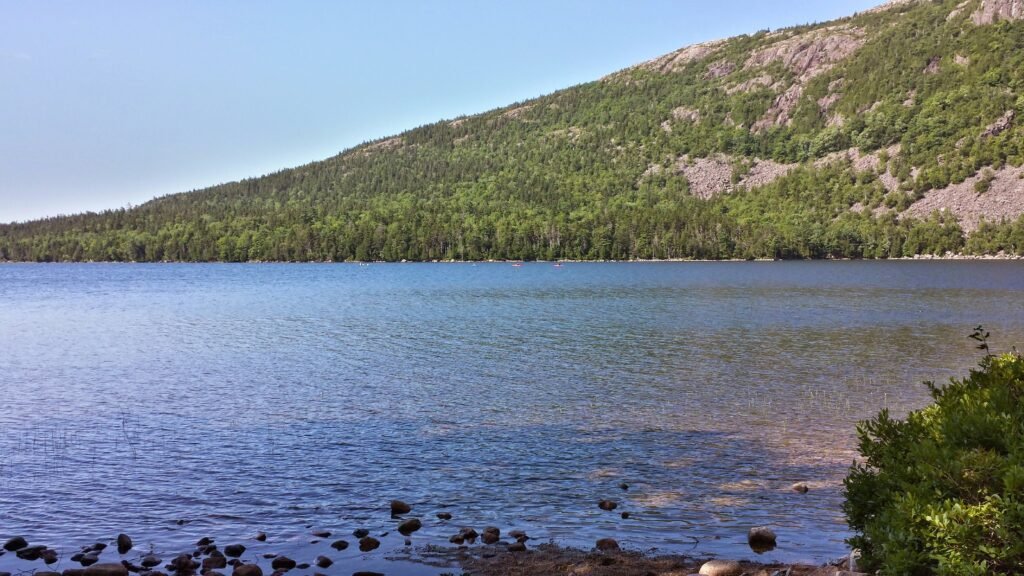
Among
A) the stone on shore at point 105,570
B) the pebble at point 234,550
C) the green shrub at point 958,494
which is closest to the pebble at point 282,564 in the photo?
the pebble at point 234,550

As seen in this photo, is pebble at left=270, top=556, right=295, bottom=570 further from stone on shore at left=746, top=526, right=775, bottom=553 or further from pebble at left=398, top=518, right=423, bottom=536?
stone on shore at left=746, top=526, right=775, bottom=553

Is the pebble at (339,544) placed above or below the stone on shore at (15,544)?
below

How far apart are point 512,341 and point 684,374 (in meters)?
17.1

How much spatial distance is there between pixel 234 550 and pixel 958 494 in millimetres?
12902

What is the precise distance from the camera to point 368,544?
52.5ft

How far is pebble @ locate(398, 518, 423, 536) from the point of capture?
16938mm

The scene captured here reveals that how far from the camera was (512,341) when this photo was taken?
176ft

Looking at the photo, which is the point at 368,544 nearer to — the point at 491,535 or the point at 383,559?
the point at 383,559

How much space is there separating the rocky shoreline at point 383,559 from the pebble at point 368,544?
0.02m

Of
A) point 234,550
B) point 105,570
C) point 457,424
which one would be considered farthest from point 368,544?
point 457,424

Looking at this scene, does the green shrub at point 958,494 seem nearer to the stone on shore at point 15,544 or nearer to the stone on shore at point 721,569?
the stone on shore at point 721,569

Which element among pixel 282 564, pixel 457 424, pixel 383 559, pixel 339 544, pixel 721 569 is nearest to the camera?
pixel 721 569

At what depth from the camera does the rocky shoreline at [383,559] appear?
14.1 metres

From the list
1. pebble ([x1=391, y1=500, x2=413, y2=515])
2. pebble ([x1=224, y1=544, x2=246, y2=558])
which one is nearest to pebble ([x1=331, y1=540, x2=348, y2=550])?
pebble ([x1=224, y1=544, x2=246, y2=558])
